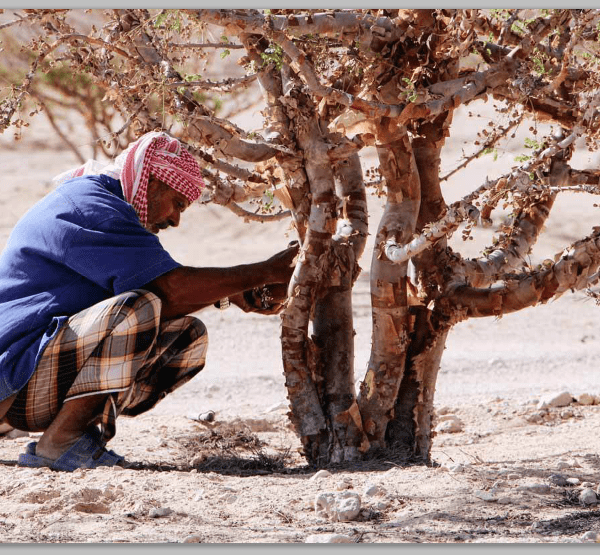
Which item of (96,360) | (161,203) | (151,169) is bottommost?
(96,360)

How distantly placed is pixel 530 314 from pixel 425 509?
21.1 feet

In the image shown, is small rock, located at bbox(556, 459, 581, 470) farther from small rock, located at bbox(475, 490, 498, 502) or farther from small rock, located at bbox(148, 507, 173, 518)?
small rock, located at bbox(148, 507, 173, 518)

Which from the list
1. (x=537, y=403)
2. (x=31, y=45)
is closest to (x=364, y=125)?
(x=31, y=45)

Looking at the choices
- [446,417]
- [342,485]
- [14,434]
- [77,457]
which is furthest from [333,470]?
[14,434]

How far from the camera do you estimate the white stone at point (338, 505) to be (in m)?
2.65

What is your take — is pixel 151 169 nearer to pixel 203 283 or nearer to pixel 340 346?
pixel 203 283

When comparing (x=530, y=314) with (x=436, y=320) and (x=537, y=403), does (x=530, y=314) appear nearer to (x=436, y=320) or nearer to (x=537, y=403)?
(x=537, y=403)

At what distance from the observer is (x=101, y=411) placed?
3.46 metres

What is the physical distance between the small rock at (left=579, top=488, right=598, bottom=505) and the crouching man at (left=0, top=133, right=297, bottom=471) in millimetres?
1390

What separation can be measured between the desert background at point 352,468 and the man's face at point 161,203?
0.57 m

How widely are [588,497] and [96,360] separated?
1758mm

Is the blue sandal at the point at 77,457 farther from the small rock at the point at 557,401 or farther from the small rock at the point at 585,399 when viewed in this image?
the small rock at the point at 585,399

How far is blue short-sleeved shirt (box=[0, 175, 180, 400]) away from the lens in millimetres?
3264

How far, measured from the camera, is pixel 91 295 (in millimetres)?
3426
